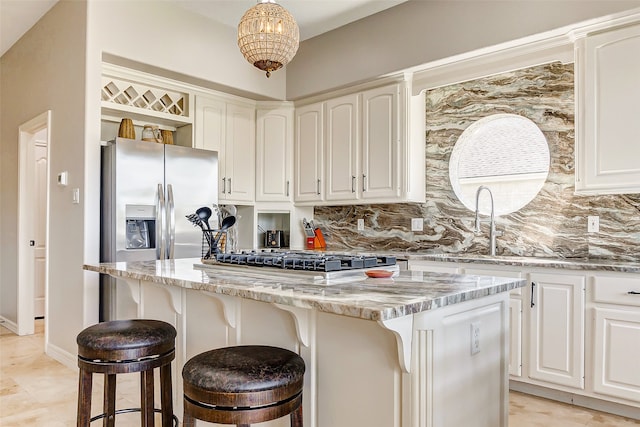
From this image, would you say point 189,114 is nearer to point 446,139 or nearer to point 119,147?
point 119,147

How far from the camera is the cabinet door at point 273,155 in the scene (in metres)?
4.80

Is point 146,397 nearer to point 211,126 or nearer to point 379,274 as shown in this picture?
point 379,274

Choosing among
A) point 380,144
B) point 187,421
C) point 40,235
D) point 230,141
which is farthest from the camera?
point 40,235

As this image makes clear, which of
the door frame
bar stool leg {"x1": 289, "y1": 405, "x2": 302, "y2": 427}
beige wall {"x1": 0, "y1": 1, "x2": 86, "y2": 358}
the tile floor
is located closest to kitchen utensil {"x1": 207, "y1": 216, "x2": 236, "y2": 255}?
the tile floor

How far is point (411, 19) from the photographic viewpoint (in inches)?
150

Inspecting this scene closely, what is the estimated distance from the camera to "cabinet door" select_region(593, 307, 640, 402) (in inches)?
104

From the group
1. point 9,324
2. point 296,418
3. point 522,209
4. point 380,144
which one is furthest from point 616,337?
point 9,324

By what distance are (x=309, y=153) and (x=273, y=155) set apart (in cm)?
38

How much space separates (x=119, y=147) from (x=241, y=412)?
260 centimetres

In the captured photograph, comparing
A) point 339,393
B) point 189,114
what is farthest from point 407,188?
point 339,393

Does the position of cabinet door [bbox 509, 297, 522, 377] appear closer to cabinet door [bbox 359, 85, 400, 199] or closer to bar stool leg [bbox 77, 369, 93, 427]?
cabinet door [bbox 359, 85, 400, 199]

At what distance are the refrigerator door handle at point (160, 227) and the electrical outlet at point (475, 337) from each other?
2.57 m

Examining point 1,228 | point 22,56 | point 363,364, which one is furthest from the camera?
point 1,228

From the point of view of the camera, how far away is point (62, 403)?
290 cm
